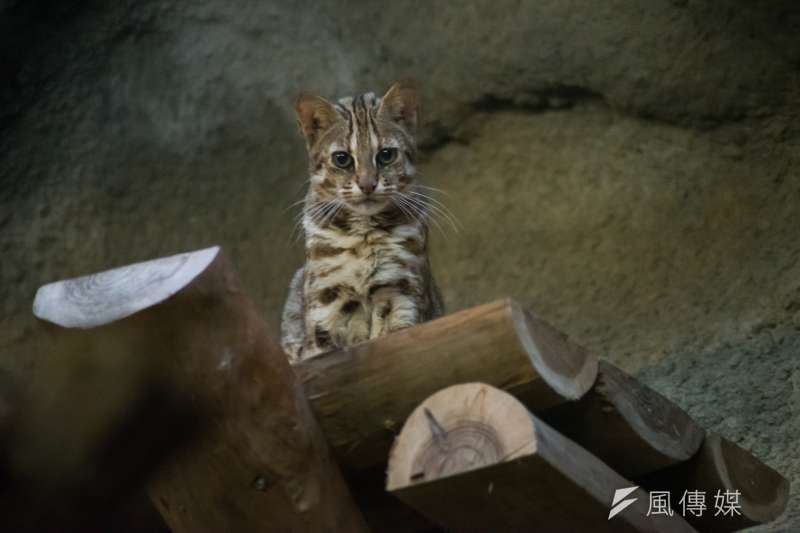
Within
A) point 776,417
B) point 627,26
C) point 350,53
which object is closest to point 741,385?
point 776,417

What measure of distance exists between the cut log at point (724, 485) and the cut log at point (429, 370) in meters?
0.67

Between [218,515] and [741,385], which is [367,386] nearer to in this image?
[218,515]

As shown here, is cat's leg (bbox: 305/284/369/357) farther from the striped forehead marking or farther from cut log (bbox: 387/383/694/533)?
cut log (bbox: 387/383/694/533)

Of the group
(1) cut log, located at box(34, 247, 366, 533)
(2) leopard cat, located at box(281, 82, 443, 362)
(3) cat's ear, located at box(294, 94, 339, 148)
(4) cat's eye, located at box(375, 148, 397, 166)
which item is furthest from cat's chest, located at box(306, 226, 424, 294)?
(1) cut log, located at box(34, 247, 366, 533)

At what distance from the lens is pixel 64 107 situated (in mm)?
6590

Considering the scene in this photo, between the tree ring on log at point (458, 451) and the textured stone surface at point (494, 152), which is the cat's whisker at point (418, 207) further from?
the tree ring on log at point (458, 451)

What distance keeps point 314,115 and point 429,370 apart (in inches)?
82.2

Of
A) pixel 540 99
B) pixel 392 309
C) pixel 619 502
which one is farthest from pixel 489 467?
pixel 540 99

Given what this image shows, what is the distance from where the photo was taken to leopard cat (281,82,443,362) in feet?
A: 16.7

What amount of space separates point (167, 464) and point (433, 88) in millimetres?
3682

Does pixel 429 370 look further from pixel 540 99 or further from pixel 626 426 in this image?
pixel 540 99

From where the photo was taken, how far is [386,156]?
5305mm

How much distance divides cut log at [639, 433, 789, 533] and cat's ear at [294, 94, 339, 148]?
201 centimetres

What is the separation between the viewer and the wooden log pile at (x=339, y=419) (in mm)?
3236
